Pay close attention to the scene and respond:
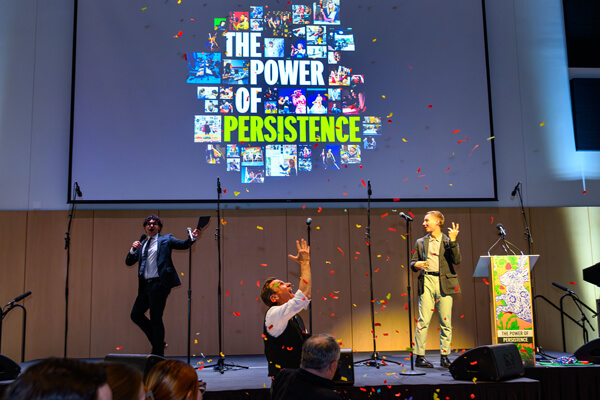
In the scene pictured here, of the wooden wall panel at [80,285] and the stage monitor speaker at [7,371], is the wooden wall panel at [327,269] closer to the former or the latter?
the wooden wall panel at [80,285]

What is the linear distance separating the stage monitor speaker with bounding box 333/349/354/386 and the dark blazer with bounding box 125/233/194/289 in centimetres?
226

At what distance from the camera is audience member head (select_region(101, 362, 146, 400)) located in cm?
135

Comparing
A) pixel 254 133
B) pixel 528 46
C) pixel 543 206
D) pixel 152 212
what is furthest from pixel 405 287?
pixel 528 46

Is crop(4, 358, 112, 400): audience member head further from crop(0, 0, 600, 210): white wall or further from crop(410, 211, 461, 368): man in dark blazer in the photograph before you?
crop(0, 0, 600, 210): white wall

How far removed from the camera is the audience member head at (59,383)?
3.21 feet

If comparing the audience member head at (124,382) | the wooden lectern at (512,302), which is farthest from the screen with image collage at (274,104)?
the audience member head at (124,382)

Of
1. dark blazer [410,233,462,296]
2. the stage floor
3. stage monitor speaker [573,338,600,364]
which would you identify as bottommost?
the stage floor

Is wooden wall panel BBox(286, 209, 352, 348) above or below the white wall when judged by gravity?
below

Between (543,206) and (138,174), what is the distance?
536 centimetres

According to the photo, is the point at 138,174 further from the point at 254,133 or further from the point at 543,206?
the point at 543,206

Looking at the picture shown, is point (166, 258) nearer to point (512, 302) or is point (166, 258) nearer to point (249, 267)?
point (249, 267)

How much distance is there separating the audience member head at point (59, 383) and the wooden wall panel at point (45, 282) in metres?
6.02

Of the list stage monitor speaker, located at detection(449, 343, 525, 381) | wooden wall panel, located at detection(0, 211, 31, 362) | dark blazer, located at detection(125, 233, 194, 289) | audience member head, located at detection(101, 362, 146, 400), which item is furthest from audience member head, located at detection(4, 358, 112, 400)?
wooden wall panel, located at detection(0, 211, 31, 362)

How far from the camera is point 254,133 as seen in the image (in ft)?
22.6
